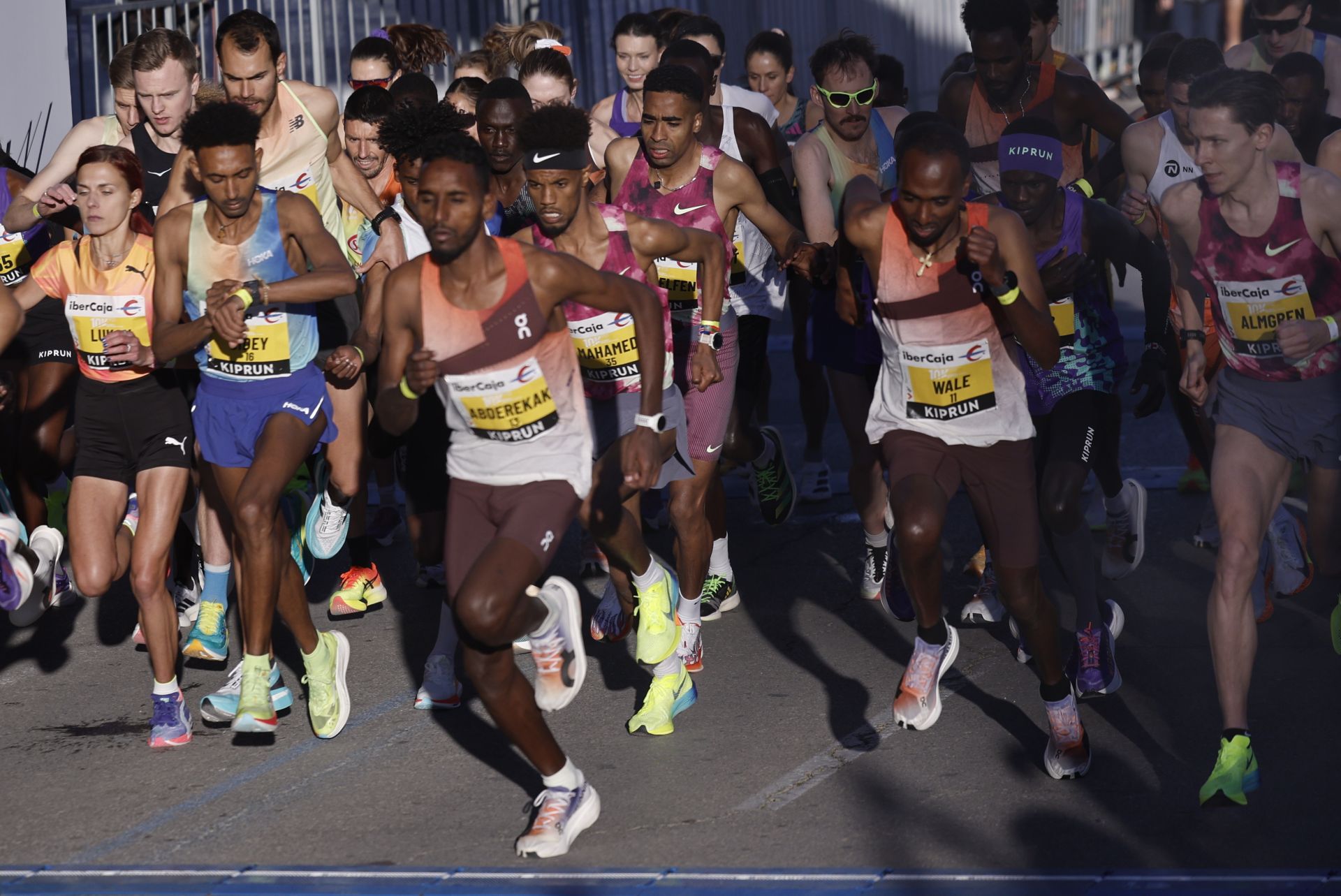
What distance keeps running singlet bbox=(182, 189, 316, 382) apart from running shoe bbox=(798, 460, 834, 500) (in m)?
3.57

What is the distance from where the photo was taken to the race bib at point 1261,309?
5766 mm

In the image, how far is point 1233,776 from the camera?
5.29 m

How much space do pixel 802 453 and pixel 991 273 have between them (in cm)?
474

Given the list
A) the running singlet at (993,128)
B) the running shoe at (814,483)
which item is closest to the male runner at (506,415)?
the running singlet at (993,128)

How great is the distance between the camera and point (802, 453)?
10.2 meters

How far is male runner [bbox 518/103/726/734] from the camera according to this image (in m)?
6.09

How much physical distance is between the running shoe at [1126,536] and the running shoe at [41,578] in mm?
4149

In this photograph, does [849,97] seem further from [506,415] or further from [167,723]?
[167,723]

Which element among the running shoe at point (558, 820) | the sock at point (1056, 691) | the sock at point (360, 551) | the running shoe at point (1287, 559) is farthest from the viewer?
the sock at point (360, 551)

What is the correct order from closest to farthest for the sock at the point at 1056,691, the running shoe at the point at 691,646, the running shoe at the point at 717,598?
the sock at the point at 1056,691
the running shoe at the point at 691,646
the running shoe at the point at 717,598

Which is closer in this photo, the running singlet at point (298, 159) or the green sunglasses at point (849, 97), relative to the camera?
the running singlet at point (298, 159)

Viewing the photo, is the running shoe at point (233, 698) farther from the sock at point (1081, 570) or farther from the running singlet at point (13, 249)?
the sock at point (1081, 570)

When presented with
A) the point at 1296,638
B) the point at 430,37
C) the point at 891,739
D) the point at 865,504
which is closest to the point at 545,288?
the point at 891,739

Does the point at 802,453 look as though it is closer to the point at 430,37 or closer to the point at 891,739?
the point at 430,37
